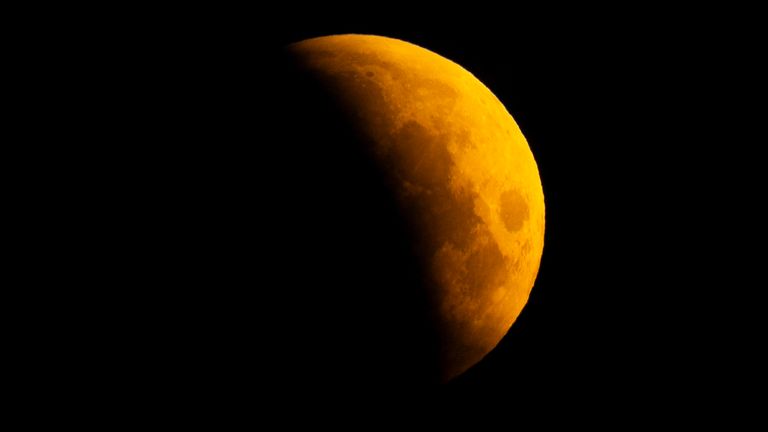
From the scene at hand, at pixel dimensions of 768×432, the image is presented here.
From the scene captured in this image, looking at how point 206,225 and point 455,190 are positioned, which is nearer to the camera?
point 206,225

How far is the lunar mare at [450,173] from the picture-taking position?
211cm

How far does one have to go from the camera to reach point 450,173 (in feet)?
7.05

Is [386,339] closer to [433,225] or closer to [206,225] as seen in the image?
[433,225]

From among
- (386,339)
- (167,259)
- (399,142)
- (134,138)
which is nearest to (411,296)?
(386,339)

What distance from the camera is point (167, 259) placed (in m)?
1.96

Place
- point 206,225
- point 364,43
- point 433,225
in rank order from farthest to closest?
point 364,43 → point 433,225 → point 206,225

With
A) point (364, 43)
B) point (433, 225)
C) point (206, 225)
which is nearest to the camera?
point (206, 225)

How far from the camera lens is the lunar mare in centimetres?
211

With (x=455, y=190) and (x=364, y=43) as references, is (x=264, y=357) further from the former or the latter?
(x=364, y=43)

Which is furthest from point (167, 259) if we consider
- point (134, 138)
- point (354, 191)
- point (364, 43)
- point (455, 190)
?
point (364, 43)

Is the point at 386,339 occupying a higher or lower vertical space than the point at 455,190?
lower

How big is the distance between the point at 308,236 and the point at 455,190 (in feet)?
1.92

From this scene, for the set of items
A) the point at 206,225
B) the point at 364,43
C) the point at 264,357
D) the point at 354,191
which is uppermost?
the point at 364,43

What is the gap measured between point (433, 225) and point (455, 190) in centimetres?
16
